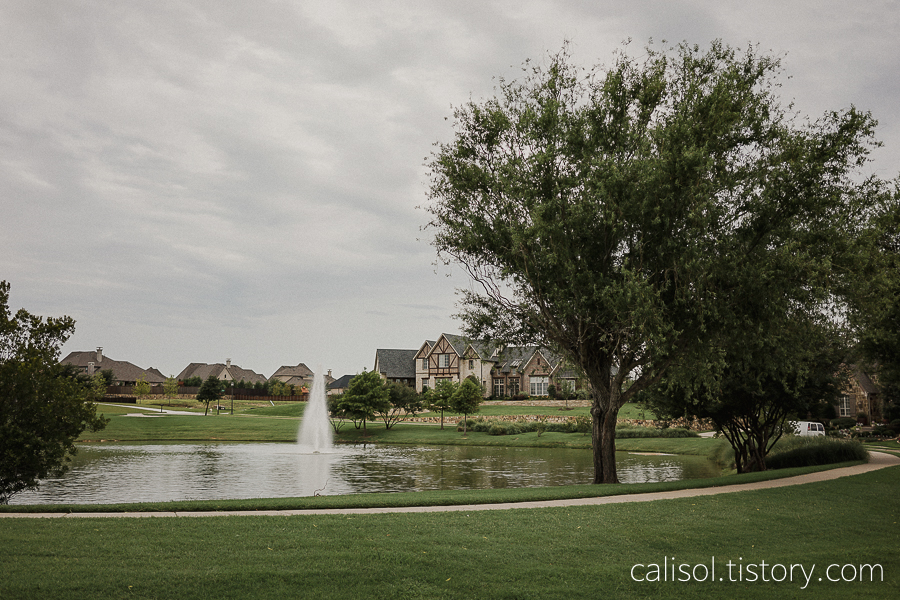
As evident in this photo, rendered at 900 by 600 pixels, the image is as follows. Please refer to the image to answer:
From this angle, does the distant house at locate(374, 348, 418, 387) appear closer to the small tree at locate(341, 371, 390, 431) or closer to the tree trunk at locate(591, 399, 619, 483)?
the small tree at locate(341, 371, 390, 431)

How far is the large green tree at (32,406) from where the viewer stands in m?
15.8

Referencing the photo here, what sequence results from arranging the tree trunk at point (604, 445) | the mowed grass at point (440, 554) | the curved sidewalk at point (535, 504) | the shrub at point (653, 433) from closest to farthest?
the mowed grass at point (440, 554) → the curved sidewalk at point (535, 504) → the tree trunk at point (604, 445) → the shrub at point (653, 433)

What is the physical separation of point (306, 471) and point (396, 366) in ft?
202

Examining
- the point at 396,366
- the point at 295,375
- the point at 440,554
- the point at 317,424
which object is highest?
the point at 396,366

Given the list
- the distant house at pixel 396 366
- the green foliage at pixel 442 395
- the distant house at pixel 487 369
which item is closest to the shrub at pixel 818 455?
the green foliage at pixel 442 395

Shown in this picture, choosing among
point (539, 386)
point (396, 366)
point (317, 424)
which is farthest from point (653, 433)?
point (396, 366)

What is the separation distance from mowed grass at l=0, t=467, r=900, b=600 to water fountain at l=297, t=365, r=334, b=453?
1290 inches

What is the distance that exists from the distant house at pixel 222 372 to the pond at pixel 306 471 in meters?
88.6

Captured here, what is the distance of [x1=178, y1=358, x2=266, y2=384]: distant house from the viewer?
5119 inches

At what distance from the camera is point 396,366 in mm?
90938

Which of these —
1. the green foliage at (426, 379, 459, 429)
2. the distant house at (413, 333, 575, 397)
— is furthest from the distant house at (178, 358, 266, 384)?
the green foliage at (426, 379, 459, 429)

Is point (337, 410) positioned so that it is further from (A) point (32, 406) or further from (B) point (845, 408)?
(B) point (845, 408)

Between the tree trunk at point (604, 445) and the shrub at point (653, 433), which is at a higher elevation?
the tree trunk at point (604, 445)

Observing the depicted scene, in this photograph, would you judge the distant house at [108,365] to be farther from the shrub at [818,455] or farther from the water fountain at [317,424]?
the shrub at [818,455]
